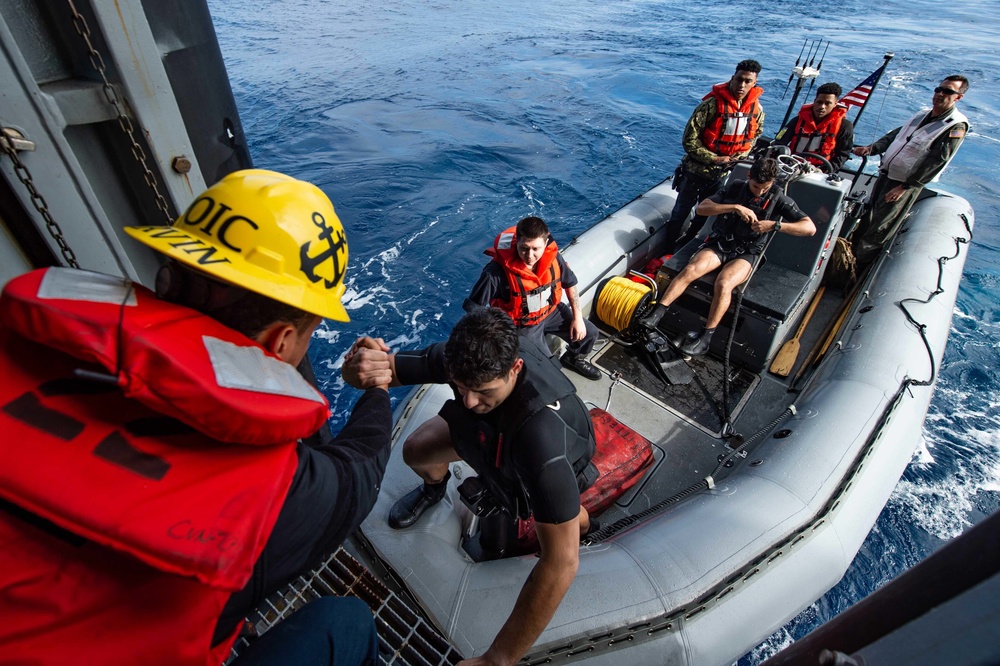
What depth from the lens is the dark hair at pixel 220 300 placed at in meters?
1.13

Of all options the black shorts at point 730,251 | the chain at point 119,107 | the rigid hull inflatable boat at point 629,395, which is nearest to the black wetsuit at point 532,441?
the rigid hull inflatable boat at point 629,395

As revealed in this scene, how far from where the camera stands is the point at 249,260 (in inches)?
46.9

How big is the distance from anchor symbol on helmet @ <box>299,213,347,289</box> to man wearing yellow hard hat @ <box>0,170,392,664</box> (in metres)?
0.13

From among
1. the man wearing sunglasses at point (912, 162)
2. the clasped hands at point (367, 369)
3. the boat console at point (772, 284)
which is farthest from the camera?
the man wearing sunglasses at point (912, 162)

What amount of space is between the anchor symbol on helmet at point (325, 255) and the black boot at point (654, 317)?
3.24 m

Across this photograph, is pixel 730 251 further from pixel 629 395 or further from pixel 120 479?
pixel 120 479

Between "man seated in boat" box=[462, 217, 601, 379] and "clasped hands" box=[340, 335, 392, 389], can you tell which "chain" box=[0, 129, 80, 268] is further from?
"man seated in boat" box=[462, 217, 601, 379]

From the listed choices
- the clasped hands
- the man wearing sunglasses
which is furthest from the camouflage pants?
the clasped hands

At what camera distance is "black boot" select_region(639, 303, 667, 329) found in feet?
13.7

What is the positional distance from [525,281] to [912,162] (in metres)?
4.68

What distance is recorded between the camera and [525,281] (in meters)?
3.41

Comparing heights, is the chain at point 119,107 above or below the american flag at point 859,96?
above

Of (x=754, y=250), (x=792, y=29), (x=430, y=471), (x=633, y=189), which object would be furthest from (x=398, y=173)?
(x=792, y=29)

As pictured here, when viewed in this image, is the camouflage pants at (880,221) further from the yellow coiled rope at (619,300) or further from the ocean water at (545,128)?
the yellow coiled rope at (619,300)
